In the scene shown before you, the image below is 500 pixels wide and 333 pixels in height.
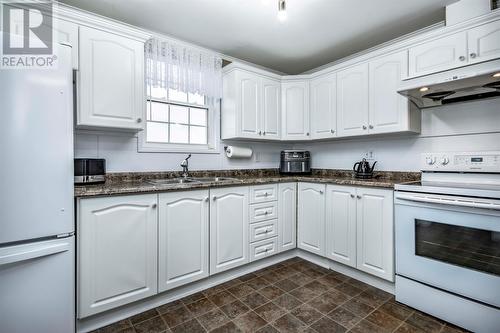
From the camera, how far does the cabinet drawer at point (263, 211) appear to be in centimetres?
236

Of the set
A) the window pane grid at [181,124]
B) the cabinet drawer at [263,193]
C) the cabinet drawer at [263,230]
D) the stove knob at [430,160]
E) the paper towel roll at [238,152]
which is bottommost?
Answer: the cabinet drawer at [263,230]

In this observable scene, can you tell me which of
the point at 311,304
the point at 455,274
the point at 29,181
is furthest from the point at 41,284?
the point at 455,274

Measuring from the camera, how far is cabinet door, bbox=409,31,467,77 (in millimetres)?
1750

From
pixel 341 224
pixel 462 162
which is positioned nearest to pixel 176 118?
pixel 341 224

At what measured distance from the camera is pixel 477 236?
4.94ft

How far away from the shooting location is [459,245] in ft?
5.19

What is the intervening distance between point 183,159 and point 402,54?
223cm

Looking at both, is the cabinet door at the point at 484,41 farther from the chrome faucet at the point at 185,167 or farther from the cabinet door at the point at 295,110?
the chrome faucet at the point at 185,167

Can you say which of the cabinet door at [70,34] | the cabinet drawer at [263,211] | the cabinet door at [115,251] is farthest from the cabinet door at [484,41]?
the cabinet door at [70,34]

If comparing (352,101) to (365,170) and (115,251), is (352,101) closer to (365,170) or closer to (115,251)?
(365,170)

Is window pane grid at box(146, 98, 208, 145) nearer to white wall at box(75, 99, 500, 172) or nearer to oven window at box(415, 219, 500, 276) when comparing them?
white wall at box(75, 99, 500, 172)

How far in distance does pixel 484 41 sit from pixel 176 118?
102 inches

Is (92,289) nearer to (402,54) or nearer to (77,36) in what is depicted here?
(77,36)

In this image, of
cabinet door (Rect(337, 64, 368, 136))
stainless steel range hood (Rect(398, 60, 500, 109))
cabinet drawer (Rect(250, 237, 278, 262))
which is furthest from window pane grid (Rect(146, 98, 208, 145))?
stainless steel range hood (Rect(398, 60, 500, 109))
